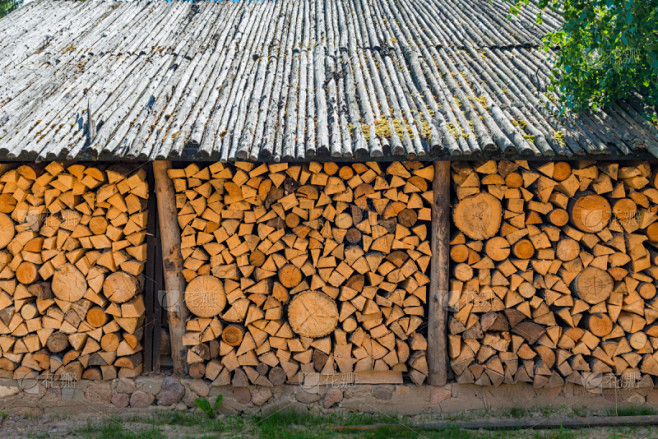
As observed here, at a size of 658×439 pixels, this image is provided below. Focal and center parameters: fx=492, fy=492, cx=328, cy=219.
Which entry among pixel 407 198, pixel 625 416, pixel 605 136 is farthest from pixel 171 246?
pixel 625 416

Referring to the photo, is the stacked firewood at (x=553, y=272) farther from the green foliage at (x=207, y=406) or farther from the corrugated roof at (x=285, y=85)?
the green foliage at (x=207, y=406)

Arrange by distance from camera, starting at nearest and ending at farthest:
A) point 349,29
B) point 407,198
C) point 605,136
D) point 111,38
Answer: point 605,136 < point 407,198 < point 111,38 < point 349,29

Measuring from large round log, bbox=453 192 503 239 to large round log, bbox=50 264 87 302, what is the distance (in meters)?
3.75

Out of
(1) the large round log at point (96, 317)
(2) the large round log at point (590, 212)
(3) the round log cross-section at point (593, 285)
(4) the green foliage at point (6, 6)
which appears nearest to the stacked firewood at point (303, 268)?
(1) the large round log at point (96, 317)

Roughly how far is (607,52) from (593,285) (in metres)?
2.23

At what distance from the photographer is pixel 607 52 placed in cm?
468

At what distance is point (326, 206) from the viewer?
4785mm

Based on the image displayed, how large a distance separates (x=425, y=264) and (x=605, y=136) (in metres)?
1.99

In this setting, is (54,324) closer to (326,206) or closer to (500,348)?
(326,206)

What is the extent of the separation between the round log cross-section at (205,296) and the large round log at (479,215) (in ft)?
7.99

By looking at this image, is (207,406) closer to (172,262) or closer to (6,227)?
(172,262)

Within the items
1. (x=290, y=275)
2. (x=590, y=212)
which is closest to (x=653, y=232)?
(x=590, y=212)

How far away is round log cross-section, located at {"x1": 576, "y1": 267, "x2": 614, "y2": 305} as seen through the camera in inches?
186

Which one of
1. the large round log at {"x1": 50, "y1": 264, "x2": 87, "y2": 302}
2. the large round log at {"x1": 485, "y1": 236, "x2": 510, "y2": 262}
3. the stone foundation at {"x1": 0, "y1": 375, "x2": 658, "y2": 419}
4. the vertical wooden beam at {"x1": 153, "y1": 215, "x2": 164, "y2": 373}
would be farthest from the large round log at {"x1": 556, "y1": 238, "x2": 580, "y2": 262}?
the large round log at {"x1": 50, "y1": 264, "x2": 87, "y2": 302}
